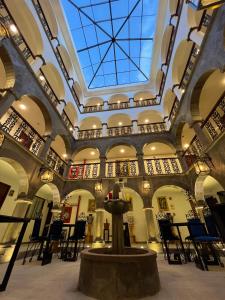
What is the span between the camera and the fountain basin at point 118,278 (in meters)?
2.48

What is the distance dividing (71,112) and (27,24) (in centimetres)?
654

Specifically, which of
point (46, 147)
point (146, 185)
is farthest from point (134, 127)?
point (46, 147)

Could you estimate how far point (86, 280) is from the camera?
107 inches

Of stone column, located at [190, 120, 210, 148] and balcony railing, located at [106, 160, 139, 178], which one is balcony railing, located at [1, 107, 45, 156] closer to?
balcony railing, located at [106, 160, 139, 178]

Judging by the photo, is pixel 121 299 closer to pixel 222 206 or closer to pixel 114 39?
pixel 222 206

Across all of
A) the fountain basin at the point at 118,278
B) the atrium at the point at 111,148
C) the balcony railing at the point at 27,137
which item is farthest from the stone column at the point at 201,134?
the balcony railing at the point at 27,137

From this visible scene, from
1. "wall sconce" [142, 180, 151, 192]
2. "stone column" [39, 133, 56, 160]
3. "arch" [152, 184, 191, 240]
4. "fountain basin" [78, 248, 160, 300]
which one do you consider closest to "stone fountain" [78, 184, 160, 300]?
"fountain basin" [78, 248, 160, 300]

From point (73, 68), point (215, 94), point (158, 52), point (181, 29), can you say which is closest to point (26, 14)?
point (73, 68)

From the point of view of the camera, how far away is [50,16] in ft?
35.2

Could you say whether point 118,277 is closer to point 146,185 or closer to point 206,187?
point 146,185

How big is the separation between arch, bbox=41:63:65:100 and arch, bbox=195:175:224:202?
11439mm

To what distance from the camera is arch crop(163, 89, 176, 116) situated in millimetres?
12305

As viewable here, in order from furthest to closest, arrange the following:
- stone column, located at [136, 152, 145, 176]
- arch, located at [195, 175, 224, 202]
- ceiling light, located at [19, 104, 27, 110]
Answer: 1. stone column, located at [136, 152, 145, 176]
2. ceiling light, located at [19, 104, 27, 110]
3. arch, located at [195, 175, 224, 202]

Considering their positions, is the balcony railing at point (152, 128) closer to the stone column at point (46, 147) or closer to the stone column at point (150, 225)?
the stone column at point (150, 225)
